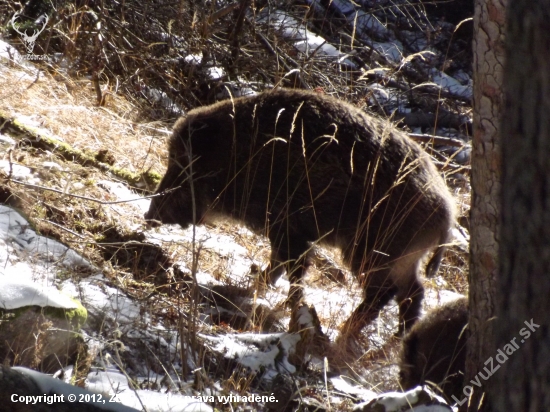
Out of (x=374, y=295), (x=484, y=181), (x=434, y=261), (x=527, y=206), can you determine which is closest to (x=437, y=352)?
(x=374, y=295)

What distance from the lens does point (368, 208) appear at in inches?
189

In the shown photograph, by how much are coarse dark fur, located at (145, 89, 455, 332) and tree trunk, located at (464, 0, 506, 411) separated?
1235 mm

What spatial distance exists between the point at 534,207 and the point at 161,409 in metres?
1.98

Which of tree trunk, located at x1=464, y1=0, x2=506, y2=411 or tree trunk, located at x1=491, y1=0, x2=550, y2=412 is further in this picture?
tree trunk, located at x1=464, y1=0, x2=506, y2=411

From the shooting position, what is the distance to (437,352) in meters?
3.90

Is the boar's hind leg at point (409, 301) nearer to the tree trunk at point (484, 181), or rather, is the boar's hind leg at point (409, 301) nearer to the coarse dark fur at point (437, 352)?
the coarse dark fur at point (437, 352)

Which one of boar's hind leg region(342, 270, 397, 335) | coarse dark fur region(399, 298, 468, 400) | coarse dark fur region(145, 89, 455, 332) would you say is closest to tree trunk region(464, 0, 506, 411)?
Result: coarse dark fur region(399, 298, 468, 400)

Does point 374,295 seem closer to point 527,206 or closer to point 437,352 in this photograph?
point 437,352

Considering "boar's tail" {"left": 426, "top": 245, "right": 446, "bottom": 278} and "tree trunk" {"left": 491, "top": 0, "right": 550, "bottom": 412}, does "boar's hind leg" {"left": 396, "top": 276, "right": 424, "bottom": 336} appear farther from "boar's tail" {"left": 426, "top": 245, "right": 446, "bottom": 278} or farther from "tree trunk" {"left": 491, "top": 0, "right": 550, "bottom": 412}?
"tree trunk" {"left": 491, "top": 0, "right": 550, "bottom": 412}

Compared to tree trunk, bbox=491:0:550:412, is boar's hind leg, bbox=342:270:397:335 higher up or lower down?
lower down

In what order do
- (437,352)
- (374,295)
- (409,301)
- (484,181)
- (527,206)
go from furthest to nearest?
(409,301) < (374,295) < (437,352) < (484,181) < (527,206)

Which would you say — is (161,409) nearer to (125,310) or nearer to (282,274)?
(125,310)

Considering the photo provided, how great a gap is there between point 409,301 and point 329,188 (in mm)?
1009

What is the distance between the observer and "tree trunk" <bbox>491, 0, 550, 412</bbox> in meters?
1.59
